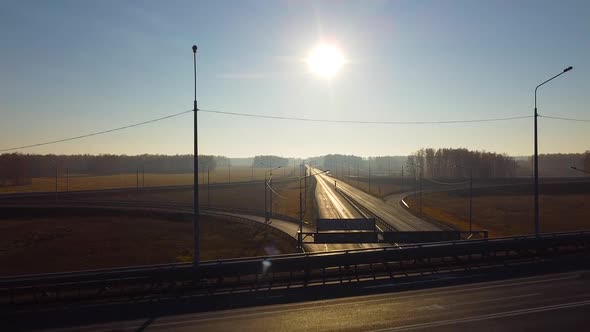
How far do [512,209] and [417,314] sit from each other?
222 feet

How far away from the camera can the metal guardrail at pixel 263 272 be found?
696 inches

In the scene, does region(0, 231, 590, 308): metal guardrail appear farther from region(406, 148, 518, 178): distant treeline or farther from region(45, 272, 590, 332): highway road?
region(406, 148, 518, 178): distant treeline

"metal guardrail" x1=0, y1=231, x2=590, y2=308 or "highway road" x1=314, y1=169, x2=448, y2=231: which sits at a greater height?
"metal guardrail" x1=0, y1=231, x2=590, y2=308

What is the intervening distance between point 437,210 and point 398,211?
916cm

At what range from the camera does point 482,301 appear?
17.2m

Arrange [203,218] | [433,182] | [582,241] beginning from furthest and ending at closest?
1. [433,182]
2. [203,218]
3. [582,241]

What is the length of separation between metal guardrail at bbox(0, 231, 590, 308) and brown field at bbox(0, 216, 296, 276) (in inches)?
646

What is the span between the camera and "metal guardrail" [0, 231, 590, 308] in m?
17.7

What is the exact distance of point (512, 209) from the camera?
7338cm

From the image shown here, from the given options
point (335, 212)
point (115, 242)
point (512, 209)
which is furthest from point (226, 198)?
point (512, 209)

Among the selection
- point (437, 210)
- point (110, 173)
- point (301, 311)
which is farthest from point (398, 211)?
point (110, 173)

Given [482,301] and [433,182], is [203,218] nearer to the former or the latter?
[482,301]

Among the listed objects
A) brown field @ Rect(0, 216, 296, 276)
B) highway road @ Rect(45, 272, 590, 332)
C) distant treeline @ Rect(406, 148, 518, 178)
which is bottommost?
brown field @ Rect(0, 216, 296, 276)

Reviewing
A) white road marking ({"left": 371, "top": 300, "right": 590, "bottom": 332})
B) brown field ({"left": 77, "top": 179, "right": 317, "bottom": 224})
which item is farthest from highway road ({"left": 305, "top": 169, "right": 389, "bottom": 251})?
white road marking ({"left": 371, "top": 300, "right": 590, "bottom": 332})
